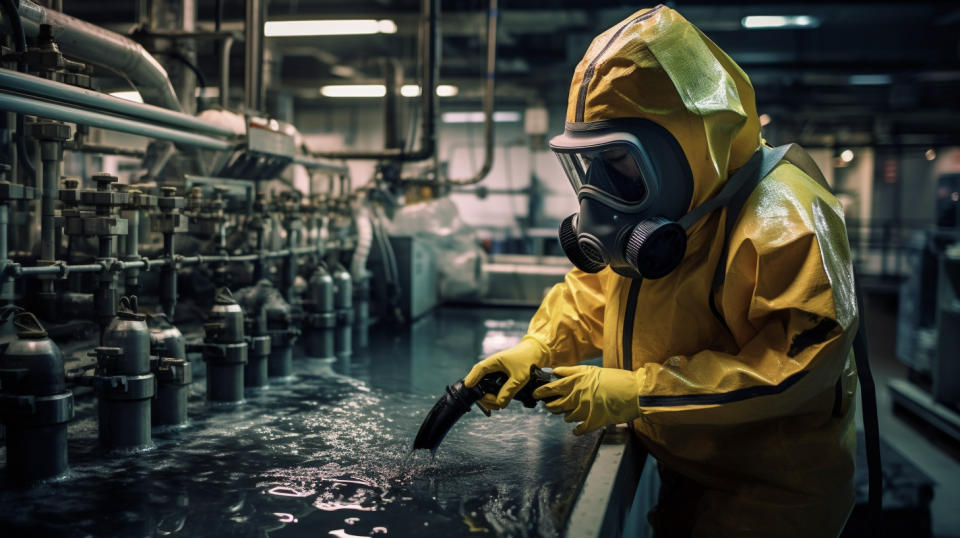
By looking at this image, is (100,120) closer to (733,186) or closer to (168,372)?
(168,372)

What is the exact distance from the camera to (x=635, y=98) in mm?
1194

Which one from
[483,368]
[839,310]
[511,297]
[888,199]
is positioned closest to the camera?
[839,310]

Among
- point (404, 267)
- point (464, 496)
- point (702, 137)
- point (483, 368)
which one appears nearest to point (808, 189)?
point (702, 137)

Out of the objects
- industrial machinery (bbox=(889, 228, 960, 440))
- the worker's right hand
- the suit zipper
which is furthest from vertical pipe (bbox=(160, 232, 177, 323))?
industrial machinery (bbox=(889, 228, 960, 440))

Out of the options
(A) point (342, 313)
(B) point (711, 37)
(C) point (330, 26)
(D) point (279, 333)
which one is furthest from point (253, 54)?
(B) point (711, 37)

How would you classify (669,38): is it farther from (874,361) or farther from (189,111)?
(874,361)

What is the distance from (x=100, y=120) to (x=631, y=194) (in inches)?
40.1

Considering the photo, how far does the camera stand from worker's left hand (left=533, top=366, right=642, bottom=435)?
3.98 feet

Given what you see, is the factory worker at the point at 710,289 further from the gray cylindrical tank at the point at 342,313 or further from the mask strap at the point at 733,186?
the gray cylindrical tank at the point at 342,313

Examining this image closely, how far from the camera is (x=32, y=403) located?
110 cm

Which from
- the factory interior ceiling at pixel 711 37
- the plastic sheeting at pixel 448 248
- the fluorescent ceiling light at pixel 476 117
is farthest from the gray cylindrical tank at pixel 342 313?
the fluorescent ceiling light at pixel 476 117

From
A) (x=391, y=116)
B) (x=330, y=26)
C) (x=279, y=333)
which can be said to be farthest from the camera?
(x=330, y=26)

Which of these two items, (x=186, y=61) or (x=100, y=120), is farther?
(x=186, y=61)

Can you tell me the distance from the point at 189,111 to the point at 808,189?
2.07m
